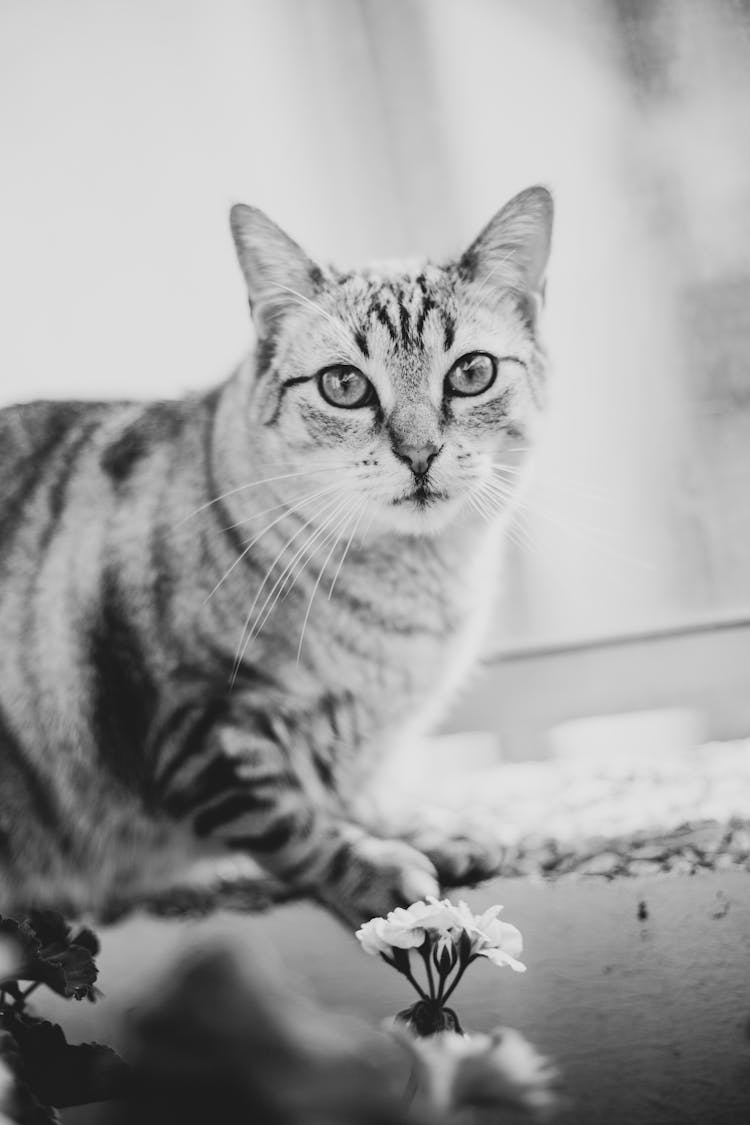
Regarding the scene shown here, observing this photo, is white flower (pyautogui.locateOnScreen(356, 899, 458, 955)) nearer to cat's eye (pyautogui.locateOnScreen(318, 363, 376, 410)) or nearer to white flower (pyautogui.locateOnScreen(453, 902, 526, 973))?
white flower (pyautogui.locateOnScreen(453, 902, 526, 973))

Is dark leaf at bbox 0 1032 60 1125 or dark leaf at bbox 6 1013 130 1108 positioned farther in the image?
dark leaf at bbox 6 1013 130 1108

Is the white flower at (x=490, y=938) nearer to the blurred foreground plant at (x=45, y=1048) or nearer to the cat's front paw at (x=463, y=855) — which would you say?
the blurred foreground plant at (x=45, y=1048)

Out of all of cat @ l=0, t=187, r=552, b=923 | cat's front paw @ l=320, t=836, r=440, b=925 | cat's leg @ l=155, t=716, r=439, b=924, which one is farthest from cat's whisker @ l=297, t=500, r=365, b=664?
cat's front paw @ l=320, t=836, r=440, b=925

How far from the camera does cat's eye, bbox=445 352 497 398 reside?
112 cm

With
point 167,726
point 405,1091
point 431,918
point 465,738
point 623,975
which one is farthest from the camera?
point 465,738

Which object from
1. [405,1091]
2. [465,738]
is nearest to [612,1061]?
[405,1091]

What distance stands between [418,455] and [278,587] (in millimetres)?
265

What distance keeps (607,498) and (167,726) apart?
0.87 m

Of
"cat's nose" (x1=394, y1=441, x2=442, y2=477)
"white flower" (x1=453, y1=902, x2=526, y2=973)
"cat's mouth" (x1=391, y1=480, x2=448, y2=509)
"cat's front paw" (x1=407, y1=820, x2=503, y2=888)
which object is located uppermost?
"cat's nose" (x1=394, y1=441, x2=442, y2=477)

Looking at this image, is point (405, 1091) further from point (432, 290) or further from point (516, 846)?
point (432, 290)

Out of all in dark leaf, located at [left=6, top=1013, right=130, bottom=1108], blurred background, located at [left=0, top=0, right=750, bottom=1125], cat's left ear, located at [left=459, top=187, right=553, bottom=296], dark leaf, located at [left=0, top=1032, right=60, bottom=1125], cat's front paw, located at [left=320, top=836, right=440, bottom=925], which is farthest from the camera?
blurred background, located at [left=0, top=0, right=750, bottom=1125]

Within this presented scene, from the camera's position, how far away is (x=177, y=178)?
5.29ft

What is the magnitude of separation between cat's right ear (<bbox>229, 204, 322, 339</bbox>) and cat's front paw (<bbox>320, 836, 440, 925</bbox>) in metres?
0.63

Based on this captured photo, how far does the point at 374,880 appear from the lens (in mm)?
1056
